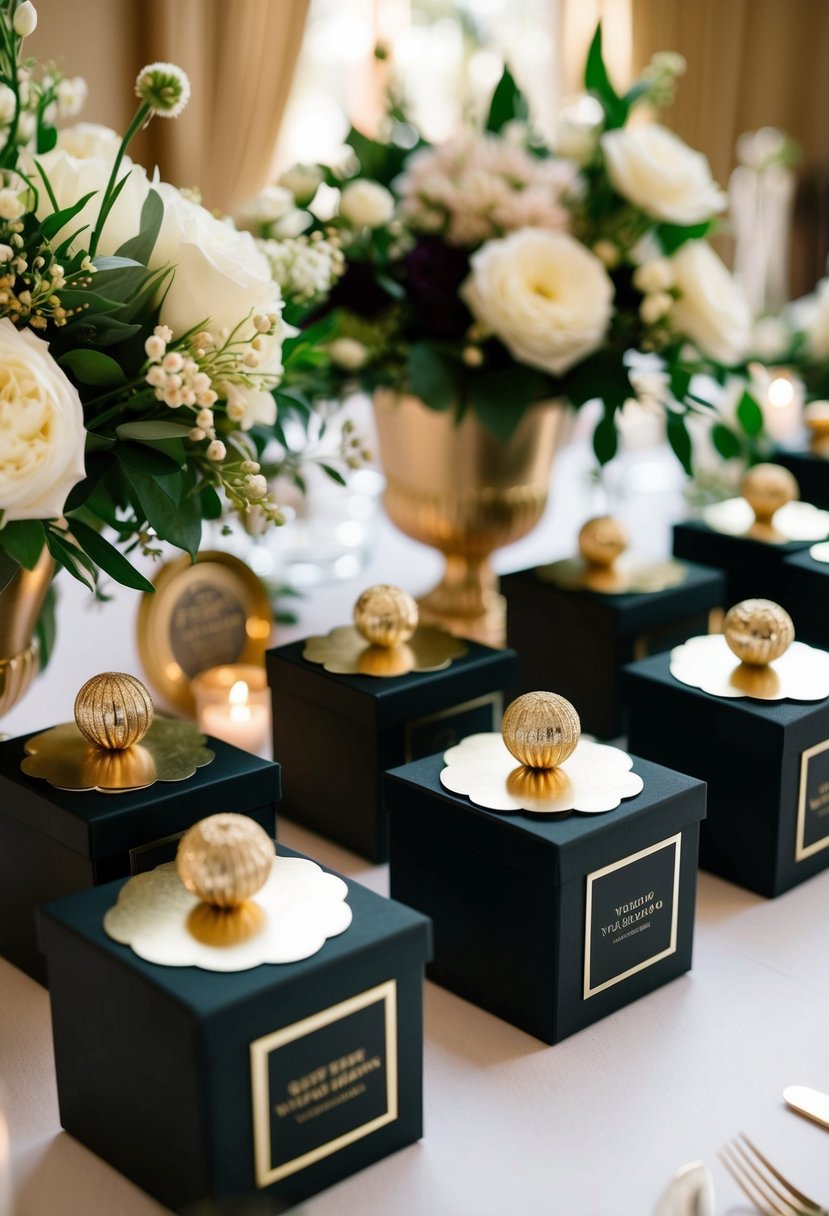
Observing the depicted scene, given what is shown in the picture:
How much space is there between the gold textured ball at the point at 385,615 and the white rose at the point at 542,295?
1.02 ft

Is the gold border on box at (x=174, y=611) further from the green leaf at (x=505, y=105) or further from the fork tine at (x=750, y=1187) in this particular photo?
the fork tine at (x=750, y=1187)

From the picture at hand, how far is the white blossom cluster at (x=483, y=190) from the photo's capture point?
50.9 inches

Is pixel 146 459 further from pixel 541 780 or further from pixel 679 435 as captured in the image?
pixel 679 435

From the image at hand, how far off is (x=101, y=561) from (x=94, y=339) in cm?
14

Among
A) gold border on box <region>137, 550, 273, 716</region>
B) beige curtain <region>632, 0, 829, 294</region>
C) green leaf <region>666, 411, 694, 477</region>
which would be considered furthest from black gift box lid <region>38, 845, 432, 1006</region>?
beige curtain <region>632, 0, 829, 294</region>

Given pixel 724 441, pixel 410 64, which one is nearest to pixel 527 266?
pixel 724 441

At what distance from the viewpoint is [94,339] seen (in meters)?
0.83

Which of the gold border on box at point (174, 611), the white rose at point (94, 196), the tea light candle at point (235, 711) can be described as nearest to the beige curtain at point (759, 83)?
the gold border on box at point (174, 611)

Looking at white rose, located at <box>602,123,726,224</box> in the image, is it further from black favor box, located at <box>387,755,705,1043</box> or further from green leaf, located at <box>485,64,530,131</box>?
black favor box, located at <box>387,755,705,1043</box>

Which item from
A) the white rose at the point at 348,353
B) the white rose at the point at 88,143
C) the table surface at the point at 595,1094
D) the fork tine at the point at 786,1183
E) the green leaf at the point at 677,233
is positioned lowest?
the table surface at the point at 595,1094

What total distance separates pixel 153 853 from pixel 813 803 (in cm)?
51

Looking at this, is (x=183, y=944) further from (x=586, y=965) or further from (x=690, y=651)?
(x=690, y=651)

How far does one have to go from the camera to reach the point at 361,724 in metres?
1.03

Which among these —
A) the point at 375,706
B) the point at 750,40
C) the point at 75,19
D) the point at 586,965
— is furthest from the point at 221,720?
the point at 750,40
